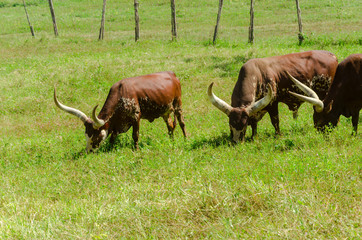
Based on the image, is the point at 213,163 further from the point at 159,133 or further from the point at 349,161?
the point at 159,133

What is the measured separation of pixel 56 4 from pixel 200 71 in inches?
1725

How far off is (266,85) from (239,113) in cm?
132

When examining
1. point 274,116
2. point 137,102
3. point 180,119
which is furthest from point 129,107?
point 274,116

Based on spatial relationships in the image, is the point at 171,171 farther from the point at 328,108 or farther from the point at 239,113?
the point at 328,108

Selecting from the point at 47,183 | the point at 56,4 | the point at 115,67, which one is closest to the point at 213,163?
the point at 47,183

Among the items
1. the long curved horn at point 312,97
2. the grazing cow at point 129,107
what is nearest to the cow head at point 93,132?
the grazing cow at point 129,107

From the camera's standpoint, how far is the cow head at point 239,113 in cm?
726

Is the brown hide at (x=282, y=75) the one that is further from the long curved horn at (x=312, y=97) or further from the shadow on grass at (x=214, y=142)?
the long curved horn at (x=312, y=97)

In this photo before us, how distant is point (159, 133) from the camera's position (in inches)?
375

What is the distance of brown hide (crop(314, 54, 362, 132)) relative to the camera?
291 inches

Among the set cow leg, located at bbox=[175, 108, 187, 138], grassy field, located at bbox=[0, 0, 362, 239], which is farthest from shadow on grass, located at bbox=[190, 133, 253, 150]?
cow leg, located at bbox=[175, 108, 187, 138]

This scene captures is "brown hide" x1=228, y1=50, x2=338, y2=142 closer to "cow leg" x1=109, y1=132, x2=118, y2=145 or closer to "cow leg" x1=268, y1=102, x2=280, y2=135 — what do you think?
"cow leg" x1=268, y1=102, x2=280, y2=135

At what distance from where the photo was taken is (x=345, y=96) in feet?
24.5

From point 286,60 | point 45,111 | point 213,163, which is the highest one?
point 286,60
